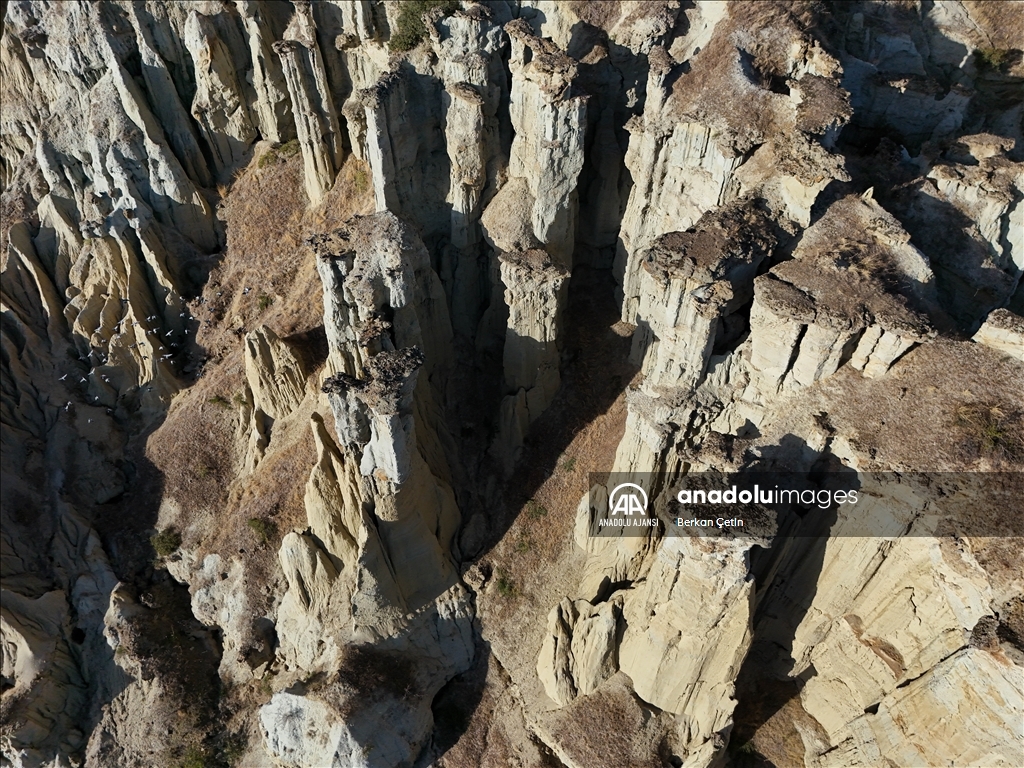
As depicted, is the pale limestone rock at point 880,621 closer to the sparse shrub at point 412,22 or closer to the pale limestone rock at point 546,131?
the pale limestone rock at point 546,131

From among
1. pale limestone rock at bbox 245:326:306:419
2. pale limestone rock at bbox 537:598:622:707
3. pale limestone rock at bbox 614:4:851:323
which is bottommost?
pale limestone rock at bbox 537:598:622:707

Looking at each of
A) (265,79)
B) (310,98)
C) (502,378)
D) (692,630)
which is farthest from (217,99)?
(692,630)

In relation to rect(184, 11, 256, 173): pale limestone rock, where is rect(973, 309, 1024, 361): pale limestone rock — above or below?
below

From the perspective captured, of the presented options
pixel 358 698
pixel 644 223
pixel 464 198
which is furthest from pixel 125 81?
pixel 358 698

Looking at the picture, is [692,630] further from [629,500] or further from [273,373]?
[273,373]

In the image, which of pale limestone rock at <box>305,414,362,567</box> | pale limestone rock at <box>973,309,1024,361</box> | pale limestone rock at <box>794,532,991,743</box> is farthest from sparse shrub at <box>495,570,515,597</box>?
pale limestone rock at <box>973,309,1024,361</box>

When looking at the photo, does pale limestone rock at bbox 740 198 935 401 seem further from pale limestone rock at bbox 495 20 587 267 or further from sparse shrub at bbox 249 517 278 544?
sparse shrub at bbox 249 517 278 544
